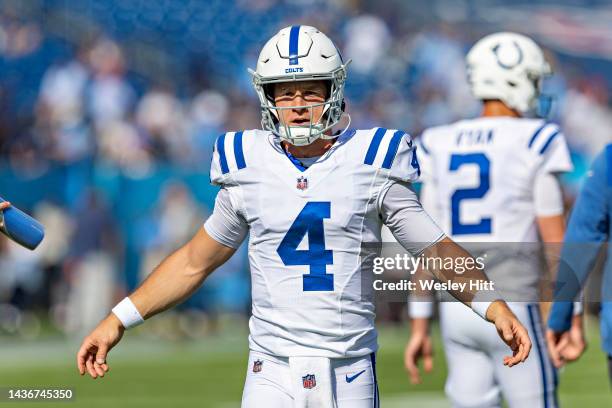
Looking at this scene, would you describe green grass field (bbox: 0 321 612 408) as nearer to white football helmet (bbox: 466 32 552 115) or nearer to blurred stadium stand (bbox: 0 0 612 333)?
blurred stadium stand (bbox: 0 0 612 333)

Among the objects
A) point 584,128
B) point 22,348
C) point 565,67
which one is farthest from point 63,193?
point 565,67

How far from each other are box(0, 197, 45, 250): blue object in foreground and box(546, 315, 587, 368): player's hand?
206 centimetres

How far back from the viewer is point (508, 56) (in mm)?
5922

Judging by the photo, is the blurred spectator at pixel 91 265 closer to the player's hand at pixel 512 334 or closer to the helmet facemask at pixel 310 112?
the helmet facemask at pixel 310 112

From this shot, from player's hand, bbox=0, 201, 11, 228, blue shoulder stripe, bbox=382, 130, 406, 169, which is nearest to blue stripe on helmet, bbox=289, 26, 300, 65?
blue shoulder stripe, bbox=382, 130, 406, 169

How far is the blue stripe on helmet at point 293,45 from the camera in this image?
13.7 ft

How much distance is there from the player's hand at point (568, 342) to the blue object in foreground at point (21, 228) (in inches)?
81.2

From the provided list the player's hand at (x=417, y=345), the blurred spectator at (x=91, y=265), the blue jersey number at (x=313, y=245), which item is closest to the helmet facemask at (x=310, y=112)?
the blue jersey number at (x=313, y=245)

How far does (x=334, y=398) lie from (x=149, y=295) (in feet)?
2.40

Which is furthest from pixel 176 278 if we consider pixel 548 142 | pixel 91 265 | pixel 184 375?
pixel 91 265

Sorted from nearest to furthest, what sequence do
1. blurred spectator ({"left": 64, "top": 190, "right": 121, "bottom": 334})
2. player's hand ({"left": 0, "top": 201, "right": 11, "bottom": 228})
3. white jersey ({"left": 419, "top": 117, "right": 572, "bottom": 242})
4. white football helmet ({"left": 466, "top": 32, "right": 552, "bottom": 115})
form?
player's hand ({"left": 0, "top": 201, "right": 11, "bottom": 228})
white jersey ({"left": 419, "top": 117, "right": 572, "bottom": 242})
white football helmet ({"left": 466, "top": 32, "right": 552, "bottom": 115})
blurred spectator ({"left": 64, "top": 190, "right": 121, "bottom": 334})

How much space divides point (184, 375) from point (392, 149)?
6595 mm

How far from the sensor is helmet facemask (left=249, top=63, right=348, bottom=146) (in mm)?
4113

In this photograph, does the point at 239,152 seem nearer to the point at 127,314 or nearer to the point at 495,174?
the point at 127,314
